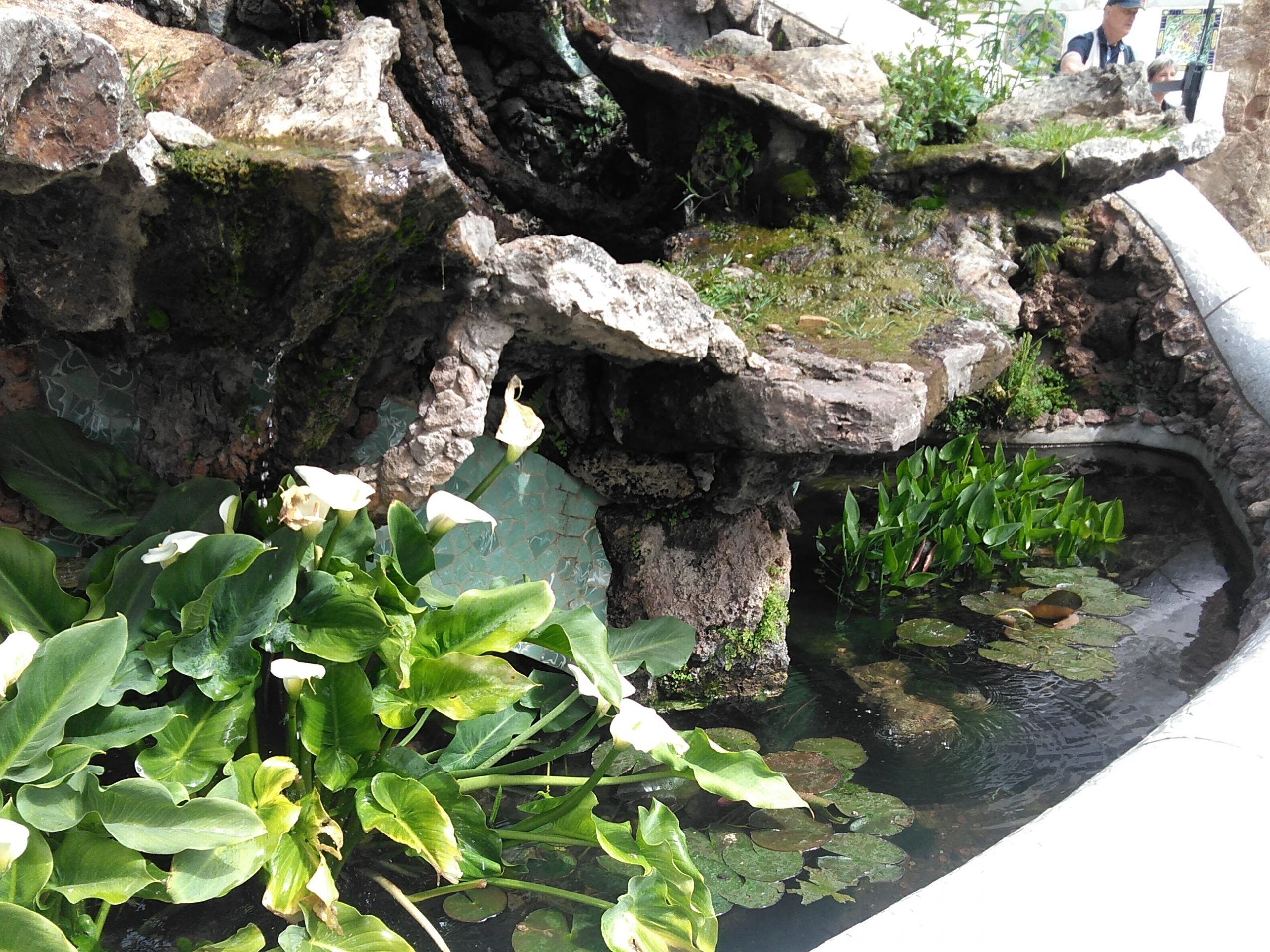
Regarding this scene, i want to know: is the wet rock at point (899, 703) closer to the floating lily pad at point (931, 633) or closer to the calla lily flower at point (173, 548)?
the floating lily pad at point (931, 633)

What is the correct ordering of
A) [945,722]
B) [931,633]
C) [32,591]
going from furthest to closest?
[931,633], [945,722], [32,591]

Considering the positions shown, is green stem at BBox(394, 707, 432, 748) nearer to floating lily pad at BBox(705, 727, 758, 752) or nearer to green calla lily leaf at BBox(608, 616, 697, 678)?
green calla lily leaf at BBox(608, 616, 697, 678)

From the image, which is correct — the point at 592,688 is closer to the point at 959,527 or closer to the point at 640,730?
the point at 640,730

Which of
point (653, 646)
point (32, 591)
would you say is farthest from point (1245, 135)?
point (32, 591)

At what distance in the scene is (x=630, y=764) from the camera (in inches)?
124

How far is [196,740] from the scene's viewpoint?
7.22 feet

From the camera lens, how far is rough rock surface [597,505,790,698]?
3.75 meters

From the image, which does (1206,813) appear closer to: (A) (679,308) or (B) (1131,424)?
(A) (679,308)

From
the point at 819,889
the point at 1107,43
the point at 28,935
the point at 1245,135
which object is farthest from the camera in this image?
the point at 1245,135

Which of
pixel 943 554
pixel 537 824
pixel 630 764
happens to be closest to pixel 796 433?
pixel 630 764

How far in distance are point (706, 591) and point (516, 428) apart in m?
1.52

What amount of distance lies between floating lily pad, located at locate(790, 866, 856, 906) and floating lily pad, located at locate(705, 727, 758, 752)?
2.04 feet

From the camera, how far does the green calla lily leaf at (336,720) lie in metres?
2.25

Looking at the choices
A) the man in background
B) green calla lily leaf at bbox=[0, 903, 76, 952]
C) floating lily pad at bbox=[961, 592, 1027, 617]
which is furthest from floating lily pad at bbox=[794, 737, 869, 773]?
the man in background
